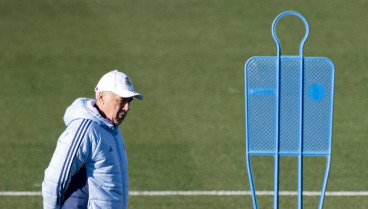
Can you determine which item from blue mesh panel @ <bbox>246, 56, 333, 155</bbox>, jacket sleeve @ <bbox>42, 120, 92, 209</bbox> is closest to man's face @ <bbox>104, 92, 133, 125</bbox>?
jacket sleeve @ <bbox>42, 120, 92, 209</bbox>

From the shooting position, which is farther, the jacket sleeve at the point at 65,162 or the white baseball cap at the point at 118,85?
the white baseball cap at the point at 118,85

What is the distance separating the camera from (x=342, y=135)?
37.2 feet

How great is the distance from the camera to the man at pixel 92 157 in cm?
548

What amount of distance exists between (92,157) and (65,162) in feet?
0.81

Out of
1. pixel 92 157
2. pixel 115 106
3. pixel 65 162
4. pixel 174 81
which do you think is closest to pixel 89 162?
pixel 92 157

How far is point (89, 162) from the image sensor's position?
18.6 feet

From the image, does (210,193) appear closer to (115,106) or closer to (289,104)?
(289,104)

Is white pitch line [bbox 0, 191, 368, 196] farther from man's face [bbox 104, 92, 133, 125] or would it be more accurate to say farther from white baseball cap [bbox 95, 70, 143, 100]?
white baseball cap [bbox 95, 70, 143, 100]

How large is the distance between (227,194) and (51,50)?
272 inches

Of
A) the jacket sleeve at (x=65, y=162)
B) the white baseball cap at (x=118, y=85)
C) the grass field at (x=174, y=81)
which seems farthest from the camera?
the grass field at (x=174, y=81)

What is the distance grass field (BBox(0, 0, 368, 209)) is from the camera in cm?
997

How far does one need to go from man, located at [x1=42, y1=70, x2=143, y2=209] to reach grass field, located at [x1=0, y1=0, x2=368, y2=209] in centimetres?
339

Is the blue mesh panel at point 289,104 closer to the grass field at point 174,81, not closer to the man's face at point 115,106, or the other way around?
the man's face at point 115,106

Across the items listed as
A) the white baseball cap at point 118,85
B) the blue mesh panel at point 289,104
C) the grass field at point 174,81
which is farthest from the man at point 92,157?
the grass field at point 174,81
